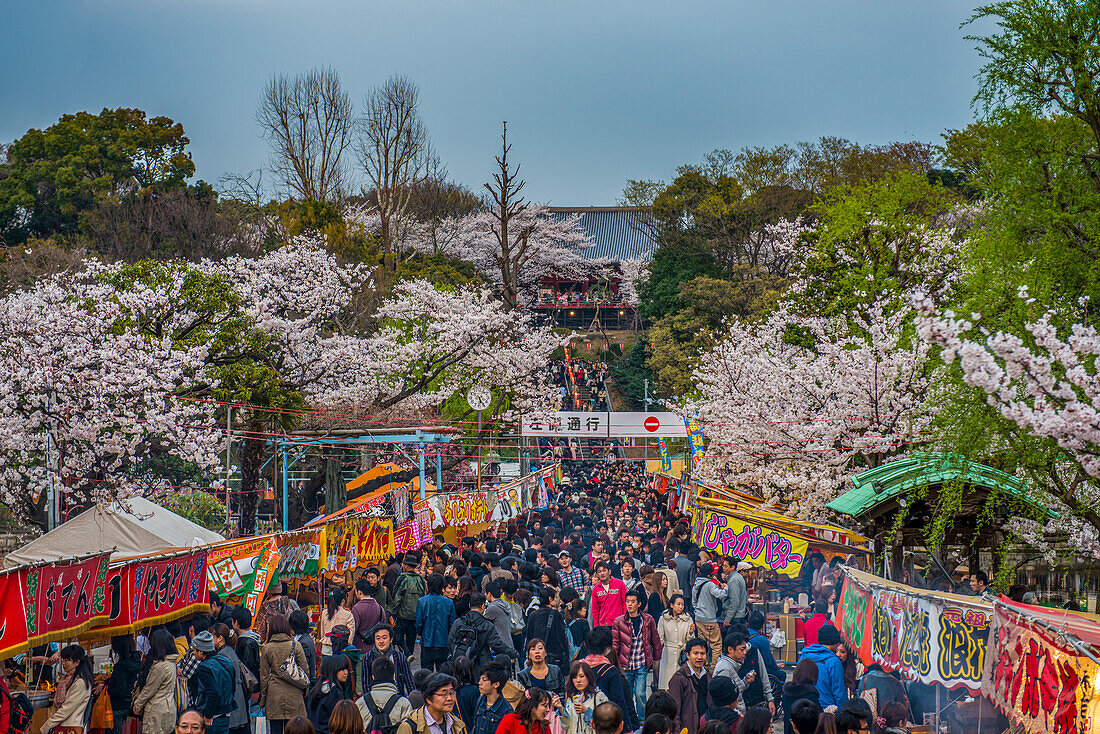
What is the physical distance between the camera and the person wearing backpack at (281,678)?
8031 millimetres

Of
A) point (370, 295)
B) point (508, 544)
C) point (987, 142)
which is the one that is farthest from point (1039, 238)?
point (370, 295)

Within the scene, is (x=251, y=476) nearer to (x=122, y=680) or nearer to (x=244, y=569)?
(x=244, y=569)

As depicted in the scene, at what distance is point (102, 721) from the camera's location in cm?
805

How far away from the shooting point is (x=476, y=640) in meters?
9.01

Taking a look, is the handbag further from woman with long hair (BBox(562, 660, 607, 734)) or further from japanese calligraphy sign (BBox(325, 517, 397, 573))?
japanese calligraphy sign (BBox(325, 517, 397, 573))

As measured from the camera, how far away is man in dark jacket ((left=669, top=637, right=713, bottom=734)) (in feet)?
23.3

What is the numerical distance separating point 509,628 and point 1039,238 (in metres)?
7.03

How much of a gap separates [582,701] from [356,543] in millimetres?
7188

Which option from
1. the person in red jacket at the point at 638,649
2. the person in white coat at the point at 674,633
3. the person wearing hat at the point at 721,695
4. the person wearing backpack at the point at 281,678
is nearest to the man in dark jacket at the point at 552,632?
the person in red jacket at the point at 638,649

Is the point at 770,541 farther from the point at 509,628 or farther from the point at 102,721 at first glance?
the point at 102,721

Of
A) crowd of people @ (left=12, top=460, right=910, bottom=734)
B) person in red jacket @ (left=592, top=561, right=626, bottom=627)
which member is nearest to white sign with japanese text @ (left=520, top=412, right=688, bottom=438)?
crowd of people @ (left=12, top=460, right=910, bottom=734)

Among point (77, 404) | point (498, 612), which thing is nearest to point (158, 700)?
point (498, 612)

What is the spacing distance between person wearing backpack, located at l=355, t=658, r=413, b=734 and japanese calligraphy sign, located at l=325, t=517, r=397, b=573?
5.49 m

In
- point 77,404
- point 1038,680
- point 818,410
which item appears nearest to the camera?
point 1038,680
